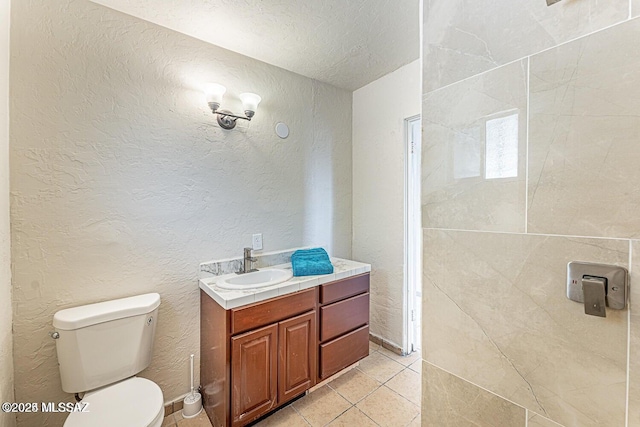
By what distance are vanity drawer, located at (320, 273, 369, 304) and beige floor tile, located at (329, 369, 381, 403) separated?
Answer: 0.65 m

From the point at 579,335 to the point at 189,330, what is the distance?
A: 1959mm

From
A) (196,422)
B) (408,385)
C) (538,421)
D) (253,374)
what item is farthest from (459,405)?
(196,422)

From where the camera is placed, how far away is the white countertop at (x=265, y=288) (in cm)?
147

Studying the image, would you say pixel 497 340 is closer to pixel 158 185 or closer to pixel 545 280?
pixel 545 280

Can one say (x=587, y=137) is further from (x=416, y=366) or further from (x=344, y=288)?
(x=416, y=366)

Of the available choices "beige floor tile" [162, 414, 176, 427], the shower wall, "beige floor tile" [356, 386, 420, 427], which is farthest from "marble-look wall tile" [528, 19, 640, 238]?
"beige floor tile" [162, 414, 176, 427]

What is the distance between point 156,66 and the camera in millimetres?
1649

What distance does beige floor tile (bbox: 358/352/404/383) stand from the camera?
6.79ft

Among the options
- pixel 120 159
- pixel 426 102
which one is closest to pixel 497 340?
pixel 426 102

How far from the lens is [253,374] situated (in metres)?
1.52

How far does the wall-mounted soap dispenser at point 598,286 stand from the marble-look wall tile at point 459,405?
0.32m

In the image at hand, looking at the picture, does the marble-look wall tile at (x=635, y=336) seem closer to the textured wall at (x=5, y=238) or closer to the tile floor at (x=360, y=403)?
the tile floor at (x=360, y=403)

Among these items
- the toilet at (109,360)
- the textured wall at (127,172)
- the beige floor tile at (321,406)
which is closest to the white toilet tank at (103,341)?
the toilet at (109,360)

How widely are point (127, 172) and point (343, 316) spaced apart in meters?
1.72
